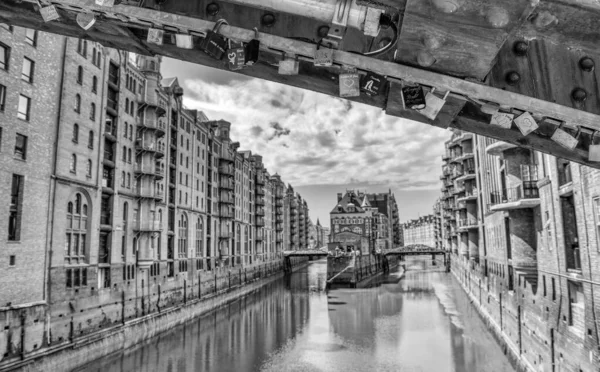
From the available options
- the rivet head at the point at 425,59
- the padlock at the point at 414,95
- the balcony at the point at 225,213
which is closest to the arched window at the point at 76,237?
the padlock at the point at 414,95

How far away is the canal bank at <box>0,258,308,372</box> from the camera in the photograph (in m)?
20.0

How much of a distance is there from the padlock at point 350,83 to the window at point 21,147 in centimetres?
2236

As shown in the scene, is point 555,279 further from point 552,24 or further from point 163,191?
point 163,191

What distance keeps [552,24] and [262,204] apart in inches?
2902

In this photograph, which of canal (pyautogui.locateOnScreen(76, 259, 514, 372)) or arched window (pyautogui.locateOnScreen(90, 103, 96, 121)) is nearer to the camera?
canal (pyautogui.locateOnScreen(76, 259, 514, 372))

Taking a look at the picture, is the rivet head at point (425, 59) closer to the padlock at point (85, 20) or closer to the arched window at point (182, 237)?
the padlock at point (85, 20)

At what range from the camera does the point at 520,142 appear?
4695mm

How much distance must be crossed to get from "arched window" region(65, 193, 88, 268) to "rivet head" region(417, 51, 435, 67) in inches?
1041

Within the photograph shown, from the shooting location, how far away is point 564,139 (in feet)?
13.5

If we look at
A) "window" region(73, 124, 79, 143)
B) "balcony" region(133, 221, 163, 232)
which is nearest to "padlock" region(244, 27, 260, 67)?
"window" region(73, 124, 79, 143)

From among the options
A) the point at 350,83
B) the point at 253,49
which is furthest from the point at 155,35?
the point at 350,83

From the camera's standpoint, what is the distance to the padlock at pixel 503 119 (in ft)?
13.2

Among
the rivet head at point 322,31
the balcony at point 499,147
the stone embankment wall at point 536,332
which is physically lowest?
the stone embankment wall at point 536,332

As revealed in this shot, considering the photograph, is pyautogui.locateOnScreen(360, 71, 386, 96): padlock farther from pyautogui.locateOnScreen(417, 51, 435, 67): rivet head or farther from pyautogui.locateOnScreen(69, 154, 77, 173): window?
pyautogui.locateOnScreen(69, 154, 77, 173): window
